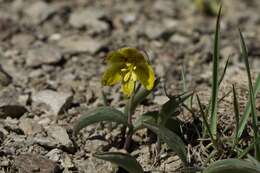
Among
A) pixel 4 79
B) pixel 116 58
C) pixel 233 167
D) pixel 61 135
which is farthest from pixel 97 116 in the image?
pixel 4 79

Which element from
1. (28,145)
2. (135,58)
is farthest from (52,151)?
(135,58)

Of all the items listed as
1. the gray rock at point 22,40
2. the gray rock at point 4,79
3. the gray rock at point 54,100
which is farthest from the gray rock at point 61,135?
the gray rock at point 22,40

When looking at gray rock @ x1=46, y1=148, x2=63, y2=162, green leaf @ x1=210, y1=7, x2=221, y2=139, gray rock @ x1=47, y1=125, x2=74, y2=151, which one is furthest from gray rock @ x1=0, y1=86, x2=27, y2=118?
green leaf @ x1=210, y1=7, x2=221, y2=139

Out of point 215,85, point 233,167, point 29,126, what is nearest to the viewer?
point 233,167

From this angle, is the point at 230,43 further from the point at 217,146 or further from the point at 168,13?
the point at 217,146

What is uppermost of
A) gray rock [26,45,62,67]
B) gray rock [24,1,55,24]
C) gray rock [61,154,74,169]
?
gray rock [24,1,55,24]

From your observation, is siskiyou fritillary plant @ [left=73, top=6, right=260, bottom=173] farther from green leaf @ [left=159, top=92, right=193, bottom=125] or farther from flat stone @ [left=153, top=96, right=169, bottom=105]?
flat stone @ [left=153, top=96, right=169, bottom=105]

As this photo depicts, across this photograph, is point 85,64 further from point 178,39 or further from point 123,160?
point 123,160
